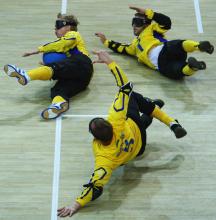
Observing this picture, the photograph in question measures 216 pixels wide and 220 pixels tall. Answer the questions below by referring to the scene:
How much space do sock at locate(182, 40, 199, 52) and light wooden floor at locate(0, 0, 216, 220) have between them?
0.41 m

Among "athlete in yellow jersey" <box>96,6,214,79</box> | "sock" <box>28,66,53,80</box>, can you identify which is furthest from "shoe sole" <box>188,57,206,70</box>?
"sock" <box>28,66,53,80</box>

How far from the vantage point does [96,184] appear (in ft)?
17.1

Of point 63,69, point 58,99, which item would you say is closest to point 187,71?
point 63,69

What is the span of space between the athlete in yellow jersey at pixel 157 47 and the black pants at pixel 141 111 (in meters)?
1.02

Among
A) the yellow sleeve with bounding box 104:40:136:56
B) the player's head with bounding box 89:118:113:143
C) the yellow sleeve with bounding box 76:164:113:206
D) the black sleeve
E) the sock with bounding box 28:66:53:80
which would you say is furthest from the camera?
the yellow sleeve with bounding box 104:40:136:56

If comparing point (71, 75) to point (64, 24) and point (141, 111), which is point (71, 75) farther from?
point (141, 111)

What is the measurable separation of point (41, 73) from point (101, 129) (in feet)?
5.19

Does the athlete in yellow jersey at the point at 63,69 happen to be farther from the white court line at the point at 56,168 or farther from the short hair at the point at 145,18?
the short hair at the point at 145,18

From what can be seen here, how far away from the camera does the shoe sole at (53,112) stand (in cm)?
626

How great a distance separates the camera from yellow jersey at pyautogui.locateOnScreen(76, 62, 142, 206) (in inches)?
205

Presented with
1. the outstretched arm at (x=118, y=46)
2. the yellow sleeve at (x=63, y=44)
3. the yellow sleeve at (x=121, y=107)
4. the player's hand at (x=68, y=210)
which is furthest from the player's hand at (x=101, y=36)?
the player's hand at (x=68, y=210)

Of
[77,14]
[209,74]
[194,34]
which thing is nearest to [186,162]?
[209,74]

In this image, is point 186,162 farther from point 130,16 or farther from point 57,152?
point 130,16

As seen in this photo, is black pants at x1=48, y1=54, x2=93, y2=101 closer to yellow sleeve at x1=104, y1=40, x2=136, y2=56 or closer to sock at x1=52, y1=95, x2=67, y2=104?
sock at x1=52, y1=95, x2=67, y2=104
